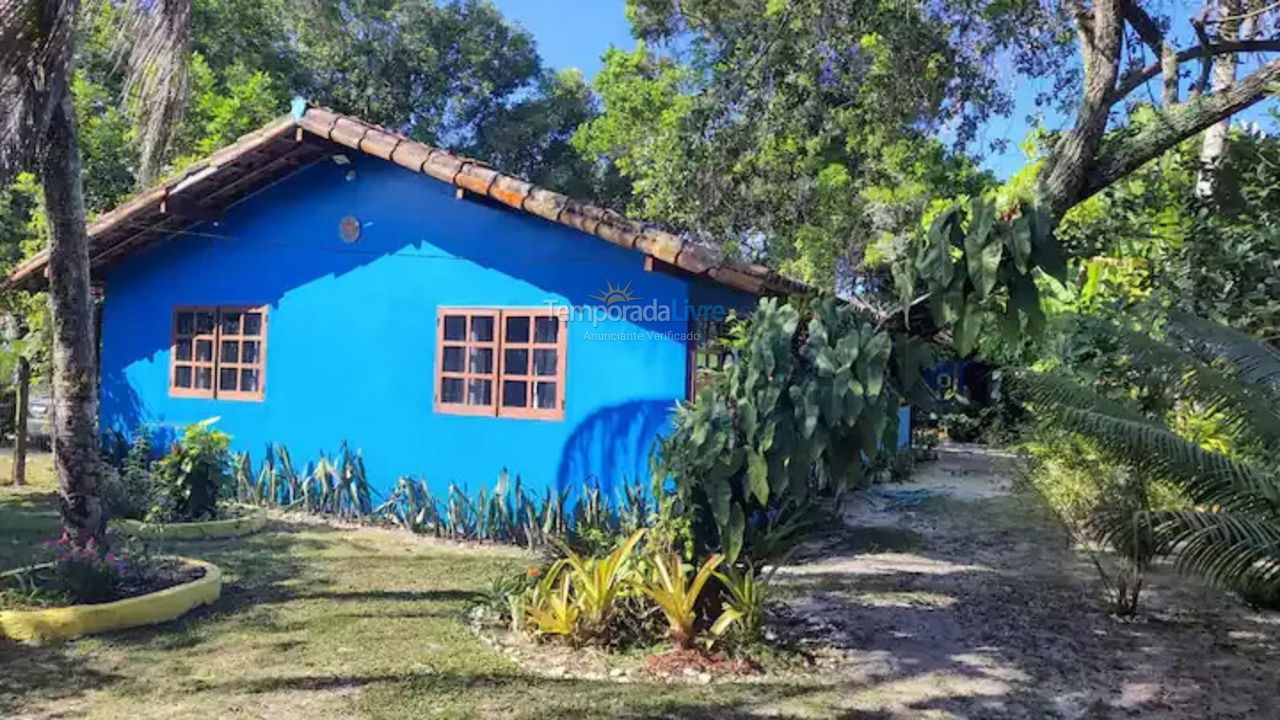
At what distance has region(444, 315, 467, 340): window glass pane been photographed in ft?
30.4

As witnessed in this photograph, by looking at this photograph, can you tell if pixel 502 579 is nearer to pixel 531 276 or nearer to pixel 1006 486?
Result: pixel 531 276

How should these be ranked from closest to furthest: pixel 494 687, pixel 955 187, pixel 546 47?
pixel 494 687, pixel 955 187, pixel 546 47

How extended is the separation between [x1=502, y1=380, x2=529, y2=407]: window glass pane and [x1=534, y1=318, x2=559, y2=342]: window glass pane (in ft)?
1.52

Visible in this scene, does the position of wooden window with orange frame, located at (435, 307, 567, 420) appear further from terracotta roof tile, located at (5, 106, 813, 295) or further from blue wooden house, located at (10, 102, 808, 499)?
terracotta roof tile, located at (5, 106, 813, 295)

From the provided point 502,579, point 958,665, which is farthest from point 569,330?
point 958,665

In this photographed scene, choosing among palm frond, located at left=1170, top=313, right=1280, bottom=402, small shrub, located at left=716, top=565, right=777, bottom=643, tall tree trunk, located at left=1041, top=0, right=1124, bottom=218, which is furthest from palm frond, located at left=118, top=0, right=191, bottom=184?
palm frond, located at left=1170, top=313, right=1280, bottom=402

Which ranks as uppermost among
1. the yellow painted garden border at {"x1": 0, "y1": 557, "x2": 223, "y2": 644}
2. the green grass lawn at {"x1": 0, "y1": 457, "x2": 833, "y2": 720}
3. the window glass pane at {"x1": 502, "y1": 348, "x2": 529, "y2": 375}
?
the window glass pane at {"x1": 502, "y1": 348, "x2": 529, "y2": 375}

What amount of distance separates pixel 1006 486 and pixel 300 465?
10022 millimetres

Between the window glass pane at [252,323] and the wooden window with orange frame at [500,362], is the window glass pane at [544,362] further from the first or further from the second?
the window glass pane at [252,323]

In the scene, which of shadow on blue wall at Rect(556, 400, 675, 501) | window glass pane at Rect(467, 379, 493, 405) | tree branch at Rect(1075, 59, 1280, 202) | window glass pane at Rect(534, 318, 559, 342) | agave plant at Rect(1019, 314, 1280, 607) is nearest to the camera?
agave plant at Rect(1019, 314, 1280, 607)

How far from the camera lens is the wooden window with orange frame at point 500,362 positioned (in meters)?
8.75

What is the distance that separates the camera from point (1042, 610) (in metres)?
6.81

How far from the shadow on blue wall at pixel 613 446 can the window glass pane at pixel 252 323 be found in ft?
14.4

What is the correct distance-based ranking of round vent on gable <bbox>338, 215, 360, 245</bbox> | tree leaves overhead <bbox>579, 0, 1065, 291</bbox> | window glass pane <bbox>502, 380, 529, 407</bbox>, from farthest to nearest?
tree leaves overhead <bbox>579, 0, 1065, 291</bbox> < round vent on gable <bbox>338, 215, 360, 245</bbox> < window glass pane <bbox>502, 380, 529, 407</bbox>
